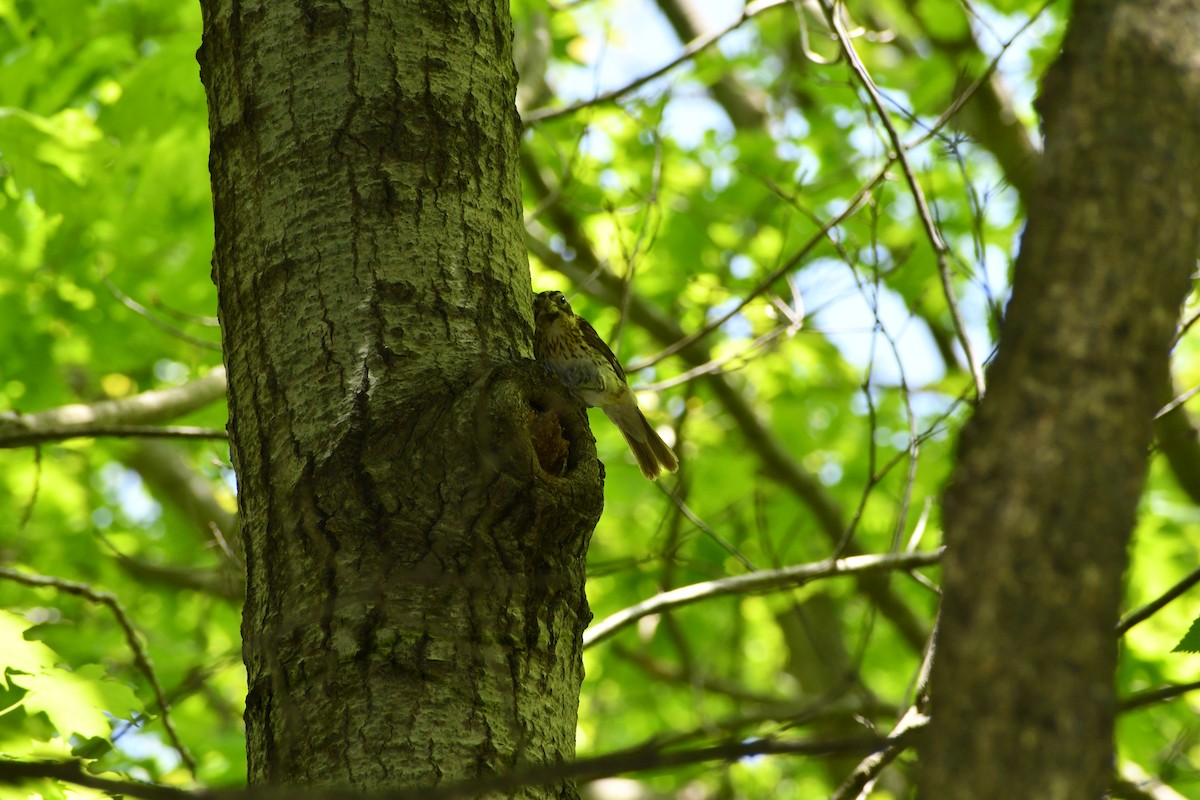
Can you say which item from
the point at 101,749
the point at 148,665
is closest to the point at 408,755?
the point at 148,665

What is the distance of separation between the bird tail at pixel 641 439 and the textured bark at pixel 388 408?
285cm

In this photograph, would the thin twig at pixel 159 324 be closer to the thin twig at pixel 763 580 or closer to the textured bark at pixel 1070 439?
the thin twig at pixel 763 580

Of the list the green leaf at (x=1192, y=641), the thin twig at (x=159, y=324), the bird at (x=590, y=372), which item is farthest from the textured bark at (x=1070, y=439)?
the bird at (x=590, y=372)

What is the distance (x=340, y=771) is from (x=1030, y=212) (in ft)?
4.04

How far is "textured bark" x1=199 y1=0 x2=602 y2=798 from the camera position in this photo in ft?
5.86

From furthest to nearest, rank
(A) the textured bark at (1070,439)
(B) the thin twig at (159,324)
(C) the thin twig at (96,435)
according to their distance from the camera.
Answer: (B) the thin twig at (159,324), (C) the thin twig at (96,435), (A) the textured bark at (1070,439)

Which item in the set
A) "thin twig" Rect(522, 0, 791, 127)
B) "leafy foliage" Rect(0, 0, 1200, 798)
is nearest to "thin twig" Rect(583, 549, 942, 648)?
"leafy foliage" Rect(0, 0, 1200, 798)

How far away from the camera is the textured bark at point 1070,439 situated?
37.4 inches

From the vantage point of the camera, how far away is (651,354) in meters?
7.46

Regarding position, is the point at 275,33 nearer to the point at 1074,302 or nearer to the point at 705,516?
the point at 1074,302

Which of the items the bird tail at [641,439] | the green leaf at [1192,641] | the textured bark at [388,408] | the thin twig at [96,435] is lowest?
the green leaf at [1192,641]

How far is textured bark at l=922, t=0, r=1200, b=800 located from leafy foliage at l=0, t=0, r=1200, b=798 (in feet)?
6.99

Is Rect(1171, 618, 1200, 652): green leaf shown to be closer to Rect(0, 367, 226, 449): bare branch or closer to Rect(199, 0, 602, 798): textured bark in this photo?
Rect(199, 0, 602, 798): textured bark

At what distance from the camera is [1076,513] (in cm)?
99
